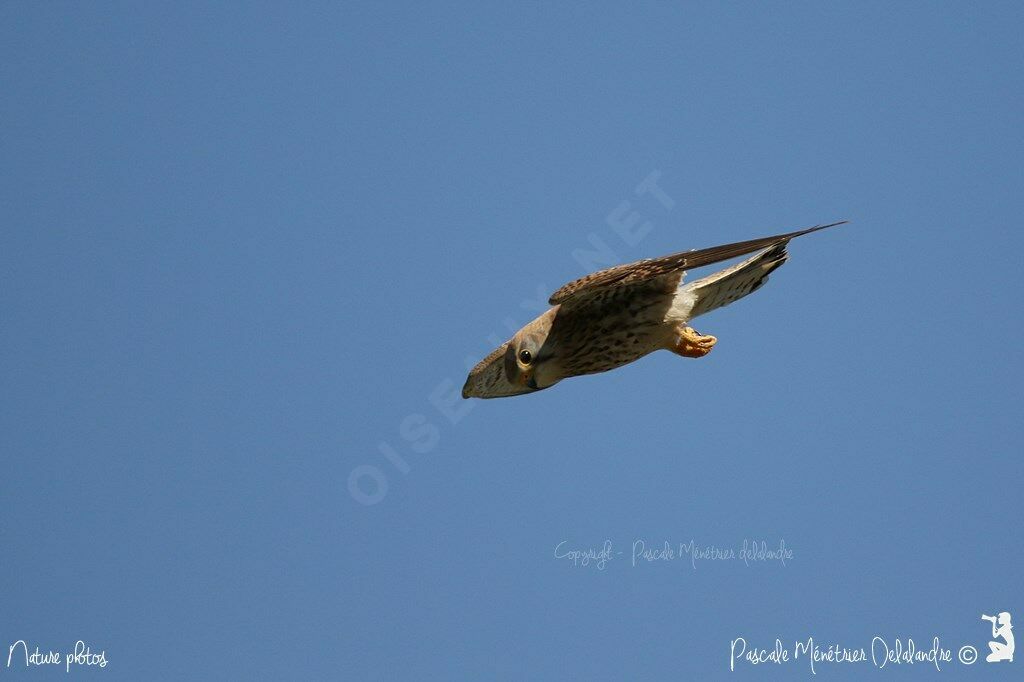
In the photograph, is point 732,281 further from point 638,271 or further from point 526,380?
point 526,380

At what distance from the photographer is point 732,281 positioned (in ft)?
35.5

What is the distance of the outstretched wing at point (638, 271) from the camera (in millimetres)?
8922

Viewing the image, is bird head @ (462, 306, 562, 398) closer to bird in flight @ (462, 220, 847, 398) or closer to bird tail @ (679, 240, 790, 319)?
bird in flight @ (462, 220, 847, 398)

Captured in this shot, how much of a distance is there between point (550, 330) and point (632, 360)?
94 centimetres

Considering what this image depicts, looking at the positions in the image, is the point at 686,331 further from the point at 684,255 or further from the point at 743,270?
the point at 684,255

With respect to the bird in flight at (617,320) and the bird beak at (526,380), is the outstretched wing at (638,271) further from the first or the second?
the bird beak at (526,380)

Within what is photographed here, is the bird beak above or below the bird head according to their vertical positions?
below

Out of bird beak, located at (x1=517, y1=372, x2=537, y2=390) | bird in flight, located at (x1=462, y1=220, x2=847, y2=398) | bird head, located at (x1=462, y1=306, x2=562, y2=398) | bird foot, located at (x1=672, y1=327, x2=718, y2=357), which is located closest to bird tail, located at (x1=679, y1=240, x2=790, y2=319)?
bird in flight, located at (x1=462, y1=220, x2=847, y2=398)

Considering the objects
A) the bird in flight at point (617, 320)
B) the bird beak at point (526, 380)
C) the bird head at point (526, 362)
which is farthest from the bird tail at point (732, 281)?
the bird beak at point (526, 380)

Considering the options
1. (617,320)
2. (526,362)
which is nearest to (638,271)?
(617,320)

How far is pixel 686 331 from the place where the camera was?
11289 mm

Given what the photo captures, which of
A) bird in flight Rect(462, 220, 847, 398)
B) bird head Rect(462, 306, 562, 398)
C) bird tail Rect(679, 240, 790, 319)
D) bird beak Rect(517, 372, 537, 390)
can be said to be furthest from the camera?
bird beak Rect(517, 372, 537, 390)

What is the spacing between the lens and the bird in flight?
10320 millimetres

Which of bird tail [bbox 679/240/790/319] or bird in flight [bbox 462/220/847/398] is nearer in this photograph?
bird in flight [bbox 462/220/847/398]
